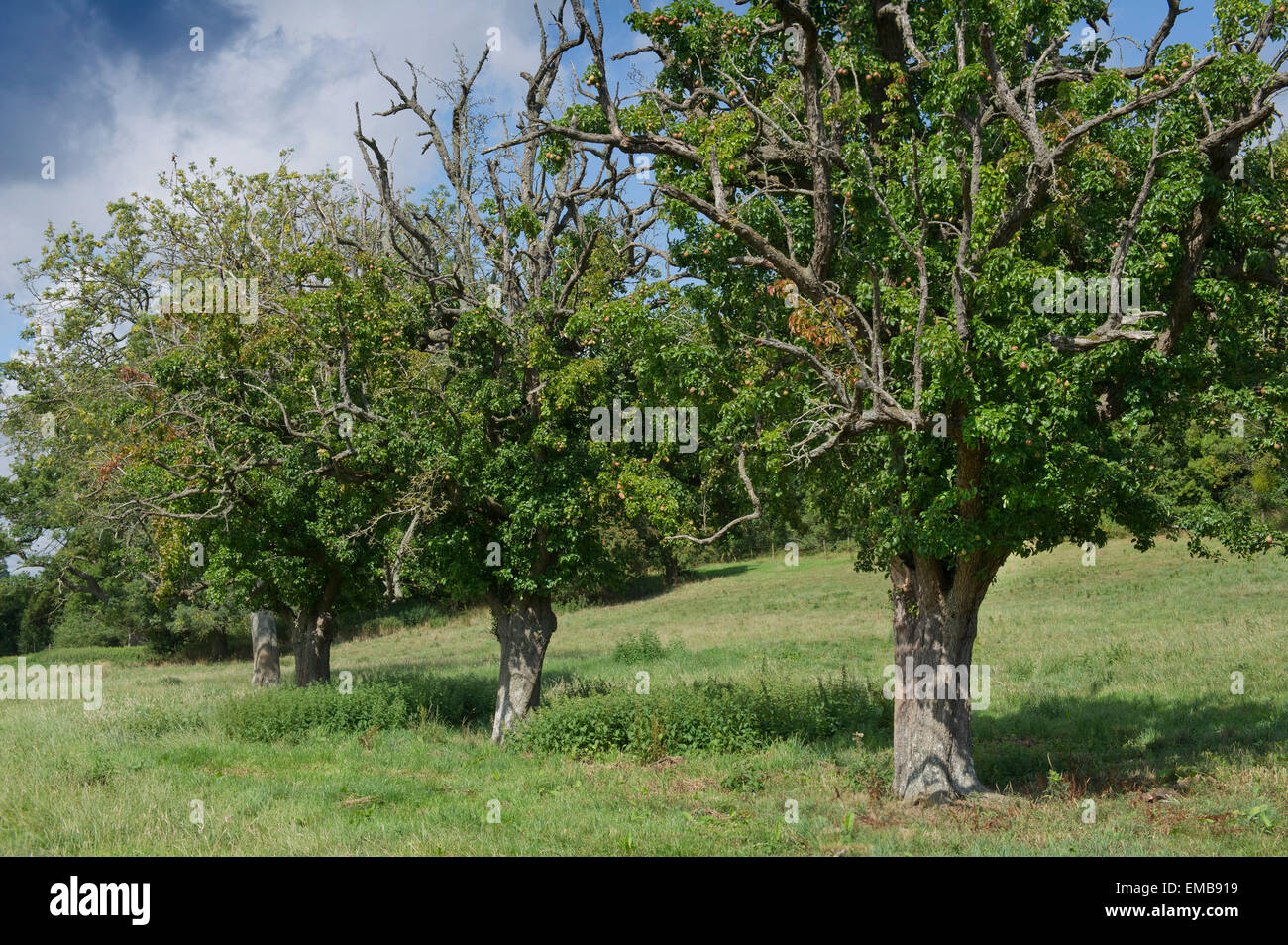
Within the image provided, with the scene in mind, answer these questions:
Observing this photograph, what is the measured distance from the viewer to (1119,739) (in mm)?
15484

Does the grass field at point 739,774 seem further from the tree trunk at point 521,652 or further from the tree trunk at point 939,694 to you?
the tree trunk at point 521,652

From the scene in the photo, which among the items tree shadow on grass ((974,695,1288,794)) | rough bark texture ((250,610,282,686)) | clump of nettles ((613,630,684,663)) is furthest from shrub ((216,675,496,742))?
tree shadow on grass ((974,695,1288,794))

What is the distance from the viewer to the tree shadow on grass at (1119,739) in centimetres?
1324

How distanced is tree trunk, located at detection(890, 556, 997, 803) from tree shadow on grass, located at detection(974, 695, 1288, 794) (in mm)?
945

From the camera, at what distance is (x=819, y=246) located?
11383mm

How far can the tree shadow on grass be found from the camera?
1324cm

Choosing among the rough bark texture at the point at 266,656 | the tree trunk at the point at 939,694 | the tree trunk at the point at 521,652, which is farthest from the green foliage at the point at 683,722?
the rough bark texture at the point at 266,656

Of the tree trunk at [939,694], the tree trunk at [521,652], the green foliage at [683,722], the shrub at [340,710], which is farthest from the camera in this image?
the tree trunk at [521,652]

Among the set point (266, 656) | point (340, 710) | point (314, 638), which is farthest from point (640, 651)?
point (340, 710)

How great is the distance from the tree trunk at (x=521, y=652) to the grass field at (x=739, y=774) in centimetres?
144

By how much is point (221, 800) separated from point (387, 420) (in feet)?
24.7

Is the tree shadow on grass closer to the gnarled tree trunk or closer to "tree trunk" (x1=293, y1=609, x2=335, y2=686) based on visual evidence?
the gnarled tree trunk

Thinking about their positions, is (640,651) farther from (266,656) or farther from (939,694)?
(939,694)

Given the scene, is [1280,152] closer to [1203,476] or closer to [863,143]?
[863,143]
